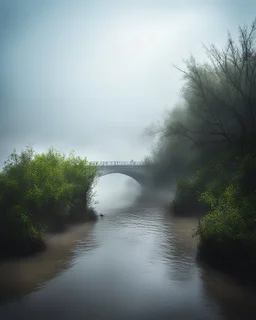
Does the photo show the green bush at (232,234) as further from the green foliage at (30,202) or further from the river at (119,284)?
the green foliage at (30,202)

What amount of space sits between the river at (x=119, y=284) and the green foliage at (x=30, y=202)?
1268mm

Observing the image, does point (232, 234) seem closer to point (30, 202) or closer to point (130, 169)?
point (30, 202)

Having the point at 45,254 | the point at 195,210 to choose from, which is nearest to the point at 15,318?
the point at 45,254

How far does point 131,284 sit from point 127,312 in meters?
2.76

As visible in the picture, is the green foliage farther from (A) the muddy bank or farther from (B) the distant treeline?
(B) the distant treeline

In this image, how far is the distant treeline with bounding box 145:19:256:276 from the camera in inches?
608

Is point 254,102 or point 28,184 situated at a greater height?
point 254,102

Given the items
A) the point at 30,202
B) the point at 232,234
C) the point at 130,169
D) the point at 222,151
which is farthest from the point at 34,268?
the point at 130,169

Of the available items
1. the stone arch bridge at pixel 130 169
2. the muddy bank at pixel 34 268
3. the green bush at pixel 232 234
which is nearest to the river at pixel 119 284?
the muddy bank at pixel 34 268

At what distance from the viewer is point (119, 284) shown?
47.0 feet

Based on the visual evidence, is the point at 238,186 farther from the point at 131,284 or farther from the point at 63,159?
the point at 63,159

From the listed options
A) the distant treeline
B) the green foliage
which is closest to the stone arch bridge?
the distant treeline

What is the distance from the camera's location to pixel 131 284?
14.3 meters

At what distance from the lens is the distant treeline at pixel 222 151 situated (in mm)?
15453
